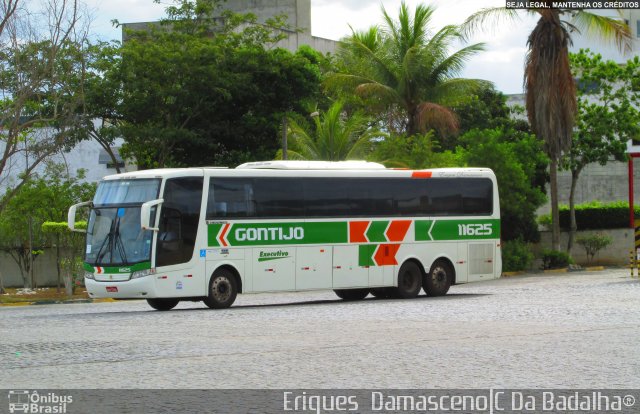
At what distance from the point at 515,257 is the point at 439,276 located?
15943 mm

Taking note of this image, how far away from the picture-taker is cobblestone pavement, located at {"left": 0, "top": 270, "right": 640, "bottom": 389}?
11.5 metres

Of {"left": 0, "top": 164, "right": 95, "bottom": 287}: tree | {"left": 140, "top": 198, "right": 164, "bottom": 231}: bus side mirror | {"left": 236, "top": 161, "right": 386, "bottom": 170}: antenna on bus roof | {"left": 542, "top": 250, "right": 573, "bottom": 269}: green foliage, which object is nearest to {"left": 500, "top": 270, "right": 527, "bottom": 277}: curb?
{"left": 542, "top": 250, "right": 573, "bottom": 269}: green foliage

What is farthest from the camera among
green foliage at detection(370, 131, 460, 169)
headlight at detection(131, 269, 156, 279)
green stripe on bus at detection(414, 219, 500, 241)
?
green foliage at detection(370, 131, 460, 169)

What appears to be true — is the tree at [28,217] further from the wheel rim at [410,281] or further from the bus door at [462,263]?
the bus door at [462,263]

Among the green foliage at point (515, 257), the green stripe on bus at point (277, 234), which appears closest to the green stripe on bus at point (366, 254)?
the green stripe on bus at point (277, 234)

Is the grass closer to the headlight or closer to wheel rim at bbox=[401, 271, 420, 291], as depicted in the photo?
the headlight

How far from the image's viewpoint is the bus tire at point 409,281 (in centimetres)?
2875

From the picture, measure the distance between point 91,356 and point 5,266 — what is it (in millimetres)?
30519

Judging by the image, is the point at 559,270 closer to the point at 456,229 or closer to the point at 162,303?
the point at 456,229

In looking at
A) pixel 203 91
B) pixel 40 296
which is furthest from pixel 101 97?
pixel 40 296

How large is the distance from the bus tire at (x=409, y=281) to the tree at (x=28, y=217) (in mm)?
16966

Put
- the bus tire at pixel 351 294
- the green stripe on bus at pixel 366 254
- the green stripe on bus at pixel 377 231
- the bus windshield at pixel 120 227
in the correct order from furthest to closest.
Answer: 1. the bus tire at pixel 351 294
2. the green stripe on bus at pixel 377 231
3. the green stripe on bus at pixel 366 254
4. the bus windshield at pixel 120 227

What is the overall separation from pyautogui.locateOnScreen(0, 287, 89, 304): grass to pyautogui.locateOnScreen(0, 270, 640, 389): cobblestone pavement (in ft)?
32.0

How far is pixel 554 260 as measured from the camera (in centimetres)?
4638
